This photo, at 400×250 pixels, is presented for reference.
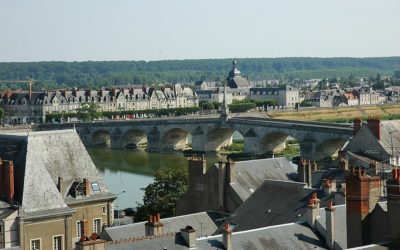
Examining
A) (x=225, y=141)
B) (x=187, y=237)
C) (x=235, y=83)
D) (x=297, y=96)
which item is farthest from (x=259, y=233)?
(x=235, y=83)

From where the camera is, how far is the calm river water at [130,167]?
46875 mm

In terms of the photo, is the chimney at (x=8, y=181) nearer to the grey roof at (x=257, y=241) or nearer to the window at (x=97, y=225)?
the window at (x=97, y=225)

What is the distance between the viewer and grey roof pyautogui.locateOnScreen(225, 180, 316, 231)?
2023 cm

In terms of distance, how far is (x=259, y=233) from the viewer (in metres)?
16.9

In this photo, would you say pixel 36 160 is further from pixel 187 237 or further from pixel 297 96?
pixel 297 96

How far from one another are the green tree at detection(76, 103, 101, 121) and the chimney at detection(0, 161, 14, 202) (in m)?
83.3

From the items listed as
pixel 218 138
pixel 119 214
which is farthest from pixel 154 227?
pixel 218 138

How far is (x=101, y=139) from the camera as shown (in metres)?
90.4

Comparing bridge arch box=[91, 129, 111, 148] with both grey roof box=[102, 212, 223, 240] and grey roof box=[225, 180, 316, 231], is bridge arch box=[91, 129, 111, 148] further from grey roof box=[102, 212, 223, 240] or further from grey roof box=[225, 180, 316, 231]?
grey roof box=[225, 180, 316, 231]

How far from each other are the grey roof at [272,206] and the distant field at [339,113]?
3249 inches

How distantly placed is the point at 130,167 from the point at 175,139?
72.5 feet

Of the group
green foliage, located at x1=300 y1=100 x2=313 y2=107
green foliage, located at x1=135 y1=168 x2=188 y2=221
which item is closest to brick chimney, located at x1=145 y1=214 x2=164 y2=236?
green foliage, located at x1=135 y1=168 x2=188 y2=221

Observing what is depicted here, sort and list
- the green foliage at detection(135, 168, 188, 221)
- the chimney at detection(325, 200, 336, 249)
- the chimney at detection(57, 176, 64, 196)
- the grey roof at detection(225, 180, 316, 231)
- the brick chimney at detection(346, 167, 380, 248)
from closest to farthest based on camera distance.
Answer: the brick chimney at detection(346, 167, 380, 248) → the chimney at detection(325, 200, 336, 249) → the grey roof at detection(225, 180, 316, 231) → the chimney at detection(57, 176, 64, 196) → the green foliage at detection(135, 168, 188, 221)

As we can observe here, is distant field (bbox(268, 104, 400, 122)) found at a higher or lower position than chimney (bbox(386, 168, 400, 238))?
lower
